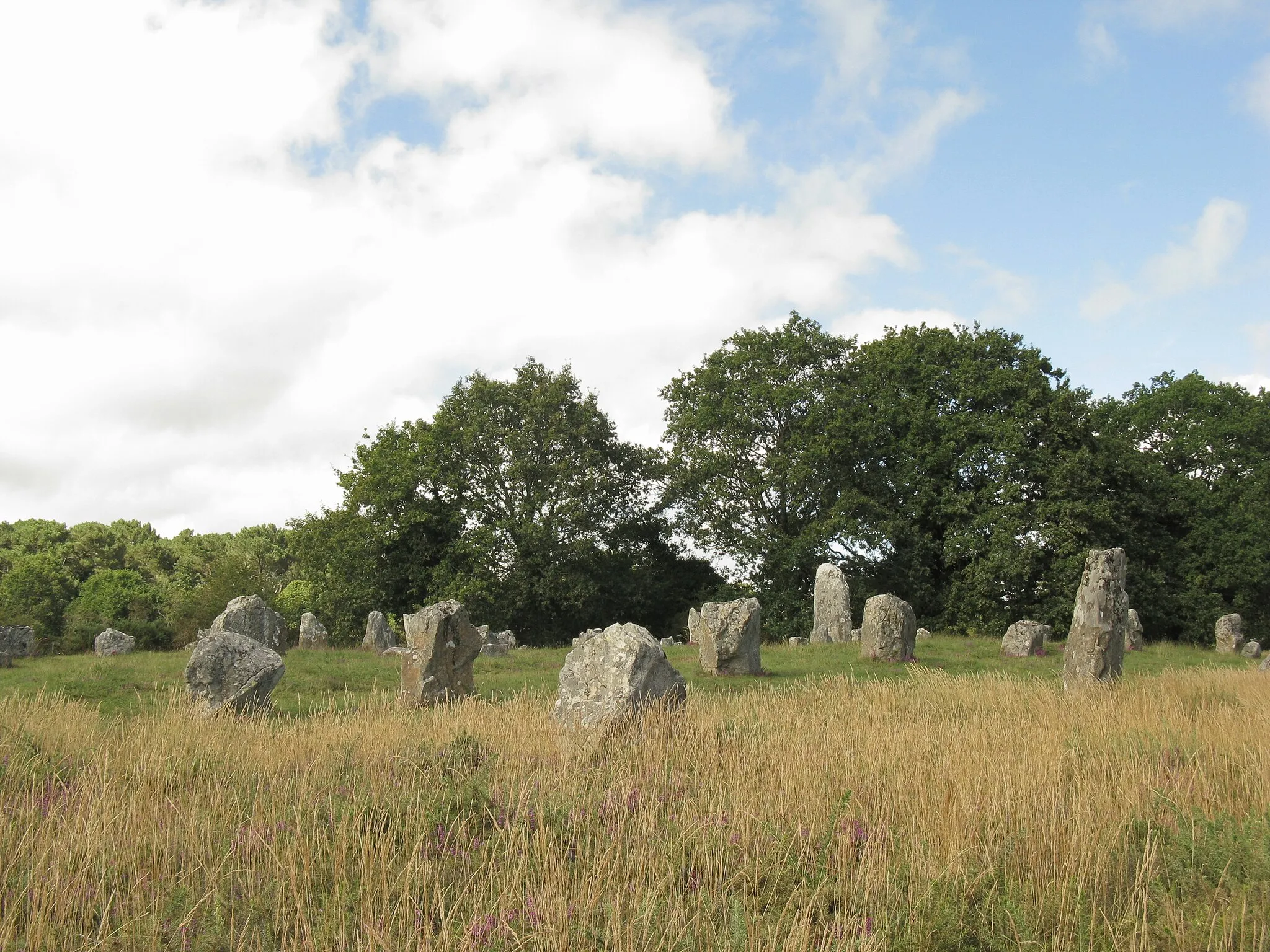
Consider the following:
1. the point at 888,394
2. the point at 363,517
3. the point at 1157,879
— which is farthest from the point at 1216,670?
the point at 363,517

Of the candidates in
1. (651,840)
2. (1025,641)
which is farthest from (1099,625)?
(651,840)

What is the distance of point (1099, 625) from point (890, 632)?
6846 millimetres

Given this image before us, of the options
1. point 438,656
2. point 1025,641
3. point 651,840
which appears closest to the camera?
point 651,840

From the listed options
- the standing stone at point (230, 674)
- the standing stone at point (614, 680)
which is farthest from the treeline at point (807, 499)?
the standing stone at point (614, 680)

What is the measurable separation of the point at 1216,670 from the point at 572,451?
26.1 metres

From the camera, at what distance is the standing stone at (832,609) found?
2819cm

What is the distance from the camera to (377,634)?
2875 centimetres

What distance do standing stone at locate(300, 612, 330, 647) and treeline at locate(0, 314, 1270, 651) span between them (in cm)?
509

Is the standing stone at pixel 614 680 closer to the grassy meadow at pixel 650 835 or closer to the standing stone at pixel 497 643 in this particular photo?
the grassy meadow at pixel 650 835

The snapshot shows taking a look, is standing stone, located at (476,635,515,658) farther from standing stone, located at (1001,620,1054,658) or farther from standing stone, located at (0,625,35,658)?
standing stone, located at (1001,620,1054,658)

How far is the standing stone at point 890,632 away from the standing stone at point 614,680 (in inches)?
465

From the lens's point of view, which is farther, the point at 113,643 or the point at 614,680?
the point at 113,643

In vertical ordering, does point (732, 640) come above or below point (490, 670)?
above

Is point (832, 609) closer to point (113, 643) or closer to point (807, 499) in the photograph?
point (807, 499)
